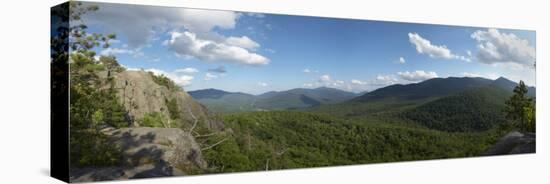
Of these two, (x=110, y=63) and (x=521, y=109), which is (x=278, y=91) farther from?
(x=521, y=109)

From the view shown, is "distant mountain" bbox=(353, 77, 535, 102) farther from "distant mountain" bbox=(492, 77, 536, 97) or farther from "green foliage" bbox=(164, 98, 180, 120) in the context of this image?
"green foliage" bbox=(164, 98, 180, 120)

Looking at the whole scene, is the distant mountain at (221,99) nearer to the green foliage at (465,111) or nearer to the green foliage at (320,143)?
the green foliage at (320,143)

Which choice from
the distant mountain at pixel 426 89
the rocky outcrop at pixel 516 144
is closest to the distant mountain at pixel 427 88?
the distant mountain at pixel 426 89

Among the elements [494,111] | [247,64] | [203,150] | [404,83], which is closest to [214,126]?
[203,150]

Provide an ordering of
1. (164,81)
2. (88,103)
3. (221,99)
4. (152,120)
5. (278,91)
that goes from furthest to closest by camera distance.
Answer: (278,91) < (221,99) < (164,81) < (152,120) < (88,103)

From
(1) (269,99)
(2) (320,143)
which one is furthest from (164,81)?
(2) (320,143)
